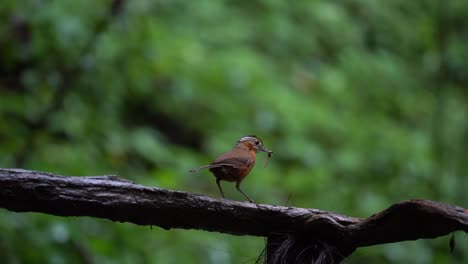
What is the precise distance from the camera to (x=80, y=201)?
1.98m

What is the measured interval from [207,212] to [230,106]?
4612 millimetres

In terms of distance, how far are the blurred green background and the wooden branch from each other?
1.75m

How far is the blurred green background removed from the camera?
441cm

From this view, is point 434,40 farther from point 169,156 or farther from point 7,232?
point 7,232

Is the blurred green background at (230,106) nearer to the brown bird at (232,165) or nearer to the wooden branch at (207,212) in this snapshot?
A: the brown bird at (232,165)

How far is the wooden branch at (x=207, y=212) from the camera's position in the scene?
191 cm

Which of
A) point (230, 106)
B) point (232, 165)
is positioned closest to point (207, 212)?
→ point (232, 165)

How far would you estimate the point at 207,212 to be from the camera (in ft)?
6.98

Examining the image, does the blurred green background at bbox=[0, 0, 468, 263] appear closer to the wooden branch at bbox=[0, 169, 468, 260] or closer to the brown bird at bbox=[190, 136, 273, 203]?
the brown bird at bbox=[190, 136, 273, 203]

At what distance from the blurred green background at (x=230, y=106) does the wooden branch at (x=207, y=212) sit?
1747 millimetres

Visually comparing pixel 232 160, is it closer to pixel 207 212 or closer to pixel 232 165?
pixel 232 165

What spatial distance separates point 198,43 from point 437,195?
2.88 meters

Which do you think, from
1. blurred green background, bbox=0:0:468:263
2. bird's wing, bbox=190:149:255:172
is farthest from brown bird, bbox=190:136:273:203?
blurred green background, bbox=0:0:468:263

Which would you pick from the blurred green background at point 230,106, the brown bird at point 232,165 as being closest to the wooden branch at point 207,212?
the brown bird at point 232,165
